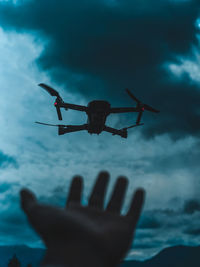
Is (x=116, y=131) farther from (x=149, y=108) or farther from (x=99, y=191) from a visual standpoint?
(x=99, y=191)

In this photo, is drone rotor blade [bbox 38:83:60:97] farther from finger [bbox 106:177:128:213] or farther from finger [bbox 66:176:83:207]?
finger [bbox 106:177:128:213]

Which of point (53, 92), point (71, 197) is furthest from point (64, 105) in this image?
point (71, 197)

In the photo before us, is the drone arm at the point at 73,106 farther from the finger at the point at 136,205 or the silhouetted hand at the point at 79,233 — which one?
the silhouetted hand at the point at 79,233

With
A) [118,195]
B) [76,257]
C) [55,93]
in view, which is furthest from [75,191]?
[55,93]

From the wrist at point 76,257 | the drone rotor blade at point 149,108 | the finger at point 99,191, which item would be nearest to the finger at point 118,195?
the finger at point 99,191

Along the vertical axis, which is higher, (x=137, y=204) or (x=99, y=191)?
(x=99, y=191)

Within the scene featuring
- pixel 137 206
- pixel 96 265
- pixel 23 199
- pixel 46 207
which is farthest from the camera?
pixel 137 206

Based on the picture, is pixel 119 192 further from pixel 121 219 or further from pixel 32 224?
pixel 32 224
